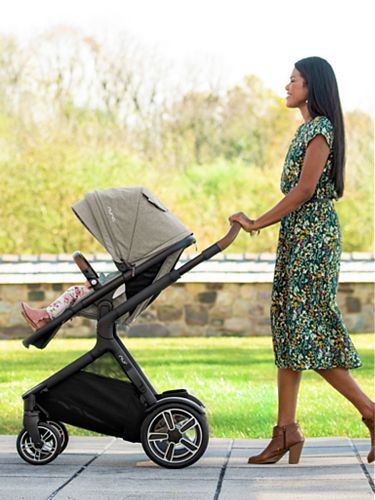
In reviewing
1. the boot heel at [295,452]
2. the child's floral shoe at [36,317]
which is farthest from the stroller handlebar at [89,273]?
the boot heel at [295,452]

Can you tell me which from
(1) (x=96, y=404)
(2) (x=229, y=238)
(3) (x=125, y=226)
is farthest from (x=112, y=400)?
(2) (x=229, y=238)

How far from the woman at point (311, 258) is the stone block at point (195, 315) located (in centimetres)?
827

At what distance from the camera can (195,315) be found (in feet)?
43.8

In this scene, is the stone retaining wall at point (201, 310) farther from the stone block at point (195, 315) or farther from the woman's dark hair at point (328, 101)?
the woman's dark hair at point (328, 101)

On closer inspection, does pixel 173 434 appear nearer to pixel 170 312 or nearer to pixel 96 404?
pixel 96 404

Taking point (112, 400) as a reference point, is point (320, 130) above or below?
above

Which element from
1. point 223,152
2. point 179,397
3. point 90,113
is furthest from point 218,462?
point 223,152

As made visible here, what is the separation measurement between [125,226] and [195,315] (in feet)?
27.7

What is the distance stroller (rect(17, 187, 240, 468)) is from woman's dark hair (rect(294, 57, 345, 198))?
50 cm

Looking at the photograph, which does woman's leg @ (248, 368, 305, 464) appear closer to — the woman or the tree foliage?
the woman

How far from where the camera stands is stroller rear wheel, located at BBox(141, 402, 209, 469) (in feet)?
16.0

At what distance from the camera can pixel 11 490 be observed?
446 cm

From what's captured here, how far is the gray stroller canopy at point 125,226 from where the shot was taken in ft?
16.2

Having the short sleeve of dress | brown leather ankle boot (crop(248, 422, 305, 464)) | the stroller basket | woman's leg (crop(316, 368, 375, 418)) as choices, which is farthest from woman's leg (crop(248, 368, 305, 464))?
the short sleeve of dress
